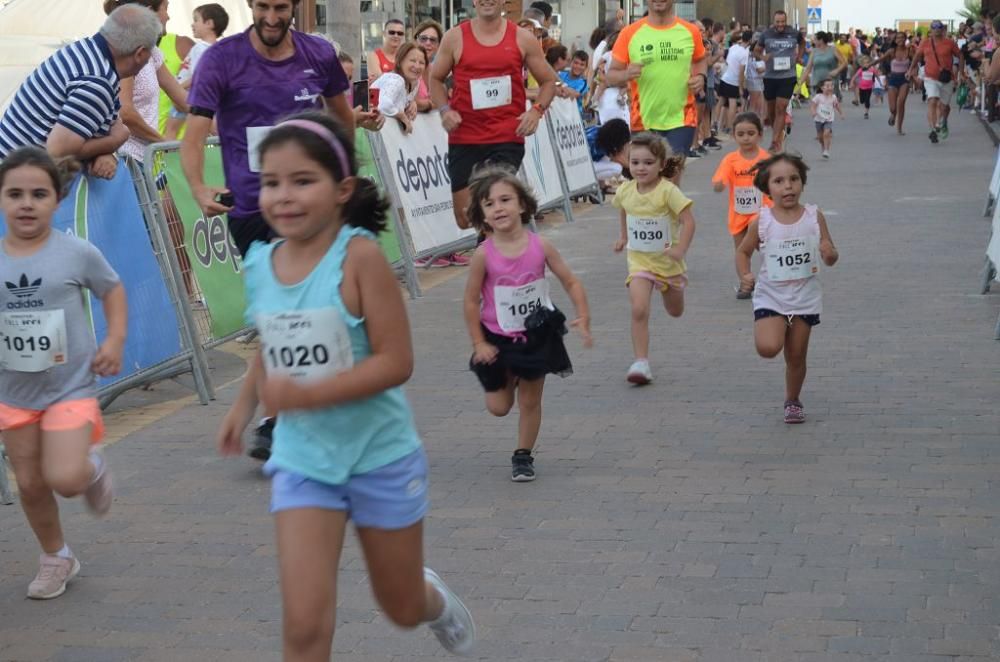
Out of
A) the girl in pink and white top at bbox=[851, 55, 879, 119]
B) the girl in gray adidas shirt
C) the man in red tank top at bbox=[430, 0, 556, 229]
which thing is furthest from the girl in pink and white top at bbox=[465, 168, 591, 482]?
the girl in pink and white top at bbox=[851, 55, 879, 119]

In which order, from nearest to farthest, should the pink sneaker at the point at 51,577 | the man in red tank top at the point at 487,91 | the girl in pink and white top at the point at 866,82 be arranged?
1. the pink sneaker at the point at 51,577
2. the man in red tank top at the point at 487,91
3. the girl in pink and white top at the point at 866,82

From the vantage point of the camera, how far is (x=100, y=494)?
504 cm

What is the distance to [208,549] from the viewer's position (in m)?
5.62

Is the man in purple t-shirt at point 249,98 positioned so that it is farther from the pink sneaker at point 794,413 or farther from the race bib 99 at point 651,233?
the pink sneaker at point 794,413

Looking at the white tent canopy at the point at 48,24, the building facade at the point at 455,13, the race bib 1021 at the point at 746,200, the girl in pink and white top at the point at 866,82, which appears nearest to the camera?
the race bib 1021 at the point at 746,200

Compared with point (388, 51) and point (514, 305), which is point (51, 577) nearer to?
point (514, 305)

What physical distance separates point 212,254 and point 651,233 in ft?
8.08

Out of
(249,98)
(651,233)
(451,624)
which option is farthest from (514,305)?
(451,624)

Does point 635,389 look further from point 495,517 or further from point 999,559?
point 999,559

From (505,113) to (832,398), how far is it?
323 cm

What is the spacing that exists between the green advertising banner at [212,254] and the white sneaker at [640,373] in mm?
2312

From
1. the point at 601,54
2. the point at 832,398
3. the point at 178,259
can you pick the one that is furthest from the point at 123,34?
the point at 601,54

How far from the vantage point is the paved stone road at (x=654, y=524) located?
465 cm

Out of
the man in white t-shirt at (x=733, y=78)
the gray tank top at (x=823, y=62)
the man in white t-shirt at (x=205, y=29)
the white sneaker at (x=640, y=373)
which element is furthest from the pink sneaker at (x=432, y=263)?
the gray tank top at (x=823, y=62)
